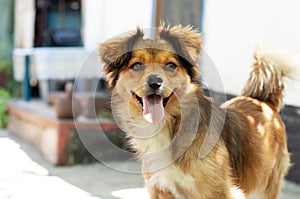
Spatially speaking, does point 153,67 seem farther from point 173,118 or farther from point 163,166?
point 163,166

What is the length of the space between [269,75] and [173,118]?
3.69 feet

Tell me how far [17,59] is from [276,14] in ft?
19.3

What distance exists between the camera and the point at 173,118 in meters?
3.36

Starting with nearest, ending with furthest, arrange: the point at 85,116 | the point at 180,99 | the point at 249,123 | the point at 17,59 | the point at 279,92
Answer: the point at 180,99 → the point at 249,123 → the point at 279,92 → the point at 85,116 → the point at 17,59

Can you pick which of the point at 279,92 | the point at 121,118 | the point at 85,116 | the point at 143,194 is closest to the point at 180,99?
the point at 121,118

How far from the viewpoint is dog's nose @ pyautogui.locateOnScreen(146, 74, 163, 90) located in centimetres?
301

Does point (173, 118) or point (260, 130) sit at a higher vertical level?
point (173, 118)

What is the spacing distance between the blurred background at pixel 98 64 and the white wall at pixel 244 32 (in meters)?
0.01

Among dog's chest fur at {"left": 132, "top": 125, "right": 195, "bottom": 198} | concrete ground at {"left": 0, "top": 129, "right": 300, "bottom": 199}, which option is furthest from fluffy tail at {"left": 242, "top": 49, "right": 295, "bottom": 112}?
concrete ground at {"left": 0, "top": 129, "right": 300, "bottom": 199}

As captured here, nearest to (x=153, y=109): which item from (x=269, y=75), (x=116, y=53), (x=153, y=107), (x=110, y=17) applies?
(x=153, y=107)

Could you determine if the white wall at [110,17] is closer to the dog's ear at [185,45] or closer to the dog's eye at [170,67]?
the dog's ear at [185,45]

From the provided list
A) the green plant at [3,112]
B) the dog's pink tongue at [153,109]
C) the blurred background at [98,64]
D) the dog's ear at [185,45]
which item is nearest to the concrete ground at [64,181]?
the blurred background at [98,64]

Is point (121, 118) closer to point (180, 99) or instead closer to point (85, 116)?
point (180, 99)

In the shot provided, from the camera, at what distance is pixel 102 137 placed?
619 centimetres
